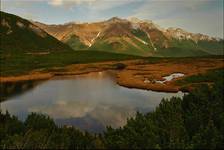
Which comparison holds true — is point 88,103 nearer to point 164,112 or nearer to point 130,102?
point 130,102

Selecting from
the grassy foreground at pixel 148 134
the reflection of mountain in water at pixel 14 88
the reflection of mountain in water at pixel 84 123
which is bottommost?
the reflection of mountain in water at pixel 14 88

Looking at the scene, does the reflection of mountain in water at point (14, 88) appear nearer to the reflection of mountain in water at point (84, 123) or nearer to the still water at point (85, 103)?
the still water at point (85, 103)

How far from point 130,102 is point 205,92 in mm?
27999

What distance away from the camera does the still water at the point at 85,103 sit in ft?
163

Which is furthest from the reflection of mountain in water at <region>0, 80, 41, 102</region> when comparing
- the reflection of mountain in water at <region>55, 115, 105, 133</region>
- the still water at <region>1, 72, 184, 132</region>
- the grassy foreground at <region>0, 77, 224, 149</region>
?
the grassy foreground at <region>0, 77, 224, 149</region>

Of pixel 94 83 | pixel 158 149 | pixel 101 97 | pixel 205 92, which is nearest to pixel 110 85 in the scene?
pixel 94 83

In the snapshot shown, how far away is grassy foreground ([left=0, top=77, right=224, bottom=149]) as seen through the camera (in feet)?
75.4

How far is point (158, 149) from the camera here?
21797 millimetres

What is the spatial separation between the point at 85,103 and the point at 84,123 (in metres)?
15.0

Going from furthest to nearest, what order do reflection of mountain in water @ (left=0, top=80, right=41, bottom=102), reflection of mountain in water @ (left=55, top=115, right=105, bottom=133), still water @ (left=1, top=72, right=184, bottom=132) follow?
reflection of mountain in water @ (left=0, top=80, right=41, bottom=102) < still water @ (left=1, top=72, right=184, bottom=132) < reflection of mountain in water @ (left=55, top=115, right=105, bottom=133)

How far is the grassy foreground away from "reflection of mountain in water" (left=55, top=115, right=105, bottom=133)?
14.7 m

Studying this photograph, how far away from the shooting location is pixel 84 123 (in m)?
48.2

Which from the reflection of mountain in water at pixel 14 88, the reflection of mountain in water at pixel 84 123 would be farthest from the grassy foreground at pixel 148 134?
the reflection of mountain in water at pixel 14 88

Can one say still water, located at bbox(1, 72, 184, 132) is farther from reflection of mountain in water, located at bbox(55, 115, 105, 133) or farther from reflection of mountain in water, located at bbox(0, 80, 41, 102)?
reflection of mountain in water, located at bbox(0, 80, 41, 102)
